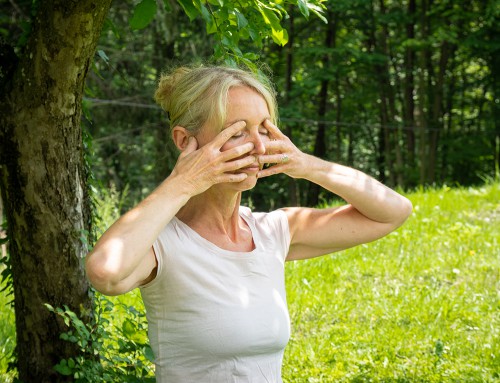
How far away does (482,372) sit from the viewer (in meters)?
3.43

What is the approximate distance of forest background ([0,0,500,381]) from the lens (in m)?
2.39

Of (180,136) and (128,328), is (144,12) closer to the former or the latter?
(180,136)

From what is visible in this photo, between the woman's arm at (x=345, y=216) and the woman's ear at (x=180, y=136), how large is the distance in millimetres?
411

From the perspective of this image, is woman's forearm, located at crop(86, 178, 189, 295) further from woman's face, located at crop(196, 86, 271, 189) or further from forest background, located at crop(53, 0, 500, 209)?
forest background, located at crop(53, 0, 500, 209)

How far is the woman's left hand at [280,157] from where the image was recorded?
6.31ft

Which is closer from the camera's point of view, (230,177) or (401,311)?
(230,177)

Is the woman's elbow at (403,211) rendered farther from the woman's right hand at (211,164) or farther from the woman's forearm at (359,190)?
the woman's right hand at (211,164)

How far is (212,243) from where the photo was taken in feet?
6.40

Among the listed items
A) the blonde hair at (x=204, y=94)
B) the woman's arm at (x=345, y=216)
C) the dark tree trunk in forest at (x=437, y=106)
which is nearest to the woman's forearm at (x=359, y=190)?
→ the woman's arm at (x=345, y=216)

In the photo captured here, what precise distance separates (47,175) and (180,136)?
2.29 ft

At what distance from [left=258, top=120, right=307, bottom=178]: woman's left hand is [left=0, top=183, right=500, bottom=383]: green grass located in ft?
A: 5.69

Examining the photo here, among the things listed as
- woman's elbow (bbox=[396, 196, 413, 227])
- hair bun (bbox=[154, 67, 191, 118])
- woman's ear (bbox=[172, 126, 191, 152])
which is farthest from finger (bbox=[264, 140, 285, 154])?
woman's elbow (bbox=[396, 196, 413, 227])

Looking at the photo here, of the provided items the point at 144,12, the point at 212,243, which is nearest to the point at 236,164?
the point at 212,243

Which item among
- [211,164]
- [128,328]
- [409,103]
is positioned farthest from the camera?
[409,103]
